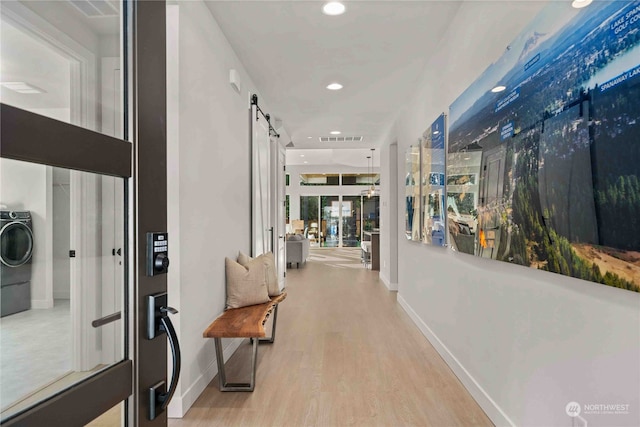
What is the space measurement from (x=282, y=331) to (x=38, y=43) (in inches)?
145

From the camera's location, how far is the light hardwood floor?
2.23 metres

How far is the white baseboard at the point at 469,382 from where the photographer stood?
2.09 metres

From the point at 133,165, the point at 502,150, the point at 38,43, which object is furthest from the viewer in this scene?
the point at 502,150

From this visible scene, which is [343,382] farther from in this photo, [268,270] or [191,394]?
[268,270]

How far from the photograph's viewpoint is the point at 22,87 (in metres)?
0.63

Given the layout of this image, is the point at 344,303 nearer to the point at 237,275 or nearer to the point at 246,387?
the point at 237,275

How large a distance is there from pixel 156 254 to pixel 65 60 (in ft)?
1.60

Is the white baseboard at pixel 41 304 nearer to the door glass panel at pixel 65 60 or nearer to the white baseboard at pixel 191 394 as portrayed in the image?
the door glass panel at pixel 65 60

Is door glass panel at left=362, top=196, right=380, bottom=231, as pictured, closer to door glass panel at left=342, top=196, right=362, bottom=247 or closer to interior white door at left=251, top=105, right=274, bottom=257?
door glass panel at left=342, top=196, right=362, bottom=247

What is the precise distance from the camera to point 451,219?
112 inches

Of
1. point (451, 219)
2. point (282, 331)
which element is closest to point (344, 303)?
point (282, 331)

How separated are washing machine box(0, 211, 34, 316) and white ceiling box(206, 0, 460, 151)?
2.59m

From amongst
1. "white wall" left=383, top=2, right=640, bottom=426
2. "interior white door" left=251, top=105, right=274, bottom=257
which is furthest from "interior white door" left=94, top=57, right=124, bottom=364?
"interior white door" left=251, top=105, right=274, bottom=257

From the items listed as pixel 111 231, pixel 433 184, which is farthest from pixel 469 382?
pixel 111 231
